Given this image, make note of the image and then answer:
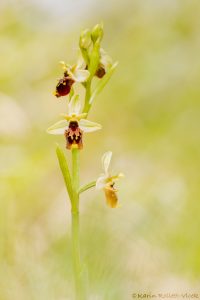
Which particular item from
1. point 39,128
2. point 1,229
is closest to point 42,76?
point 39,128

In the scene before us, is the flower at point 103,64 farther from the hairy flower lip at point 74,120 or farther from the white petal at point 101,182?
the white petal at point 101,182

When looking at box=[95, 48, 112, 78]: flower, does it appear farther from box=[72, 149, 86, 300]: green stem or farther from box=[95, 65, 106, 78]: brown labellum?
box=[72, 149, 86, 300]: green stem

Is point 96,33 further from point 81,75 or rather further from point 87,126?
point 87,126

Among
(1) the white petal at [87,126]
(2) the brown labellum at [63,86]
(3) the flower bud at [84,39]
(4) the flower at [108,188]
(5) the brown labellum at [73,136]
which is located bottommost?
(4) the flower at [108,188]

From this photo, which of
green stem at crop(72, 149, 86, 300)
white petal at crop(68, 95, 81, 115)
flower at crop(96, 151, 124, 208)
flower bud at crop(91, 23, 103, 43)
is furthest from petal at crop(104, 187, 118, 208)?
flower bud at crop(91, 23, 103, 43)

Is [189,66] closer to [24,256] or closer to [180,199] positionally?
[180,199]

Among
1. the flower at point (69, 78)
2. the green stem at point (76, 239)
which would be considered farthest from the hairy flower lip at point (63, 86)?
the green stem at point (76, 239)

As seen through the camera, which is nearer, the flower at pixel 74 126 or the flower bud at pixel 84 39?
the flower at pixel 74 126
